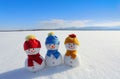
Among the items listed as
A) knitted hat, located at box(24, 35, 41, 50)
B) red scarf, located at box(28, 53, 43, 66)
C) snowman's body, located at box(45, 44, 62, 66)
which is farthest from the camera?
snowman's body, located at box(45, 44, 62, 66)

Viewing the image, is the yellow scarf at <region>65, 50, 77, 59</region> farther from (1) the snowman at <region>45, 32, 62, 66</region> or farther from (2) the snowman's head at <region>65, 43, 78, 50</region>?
(1) the snowman at <region>45, 32, 62, 66</region>

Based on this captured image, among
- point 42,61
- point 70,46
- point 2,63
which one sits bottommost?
point 2,63

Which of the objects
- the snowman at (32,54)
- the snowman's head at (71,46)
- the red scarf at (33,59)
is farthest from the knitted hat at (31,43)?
the snowman's head at (71,46)

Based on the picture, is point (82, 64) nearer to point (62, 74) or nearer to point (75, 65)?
point (75, 65)

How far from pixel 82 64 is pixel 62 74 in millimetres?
833

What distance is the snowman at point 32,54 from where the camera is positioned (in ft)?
12.2

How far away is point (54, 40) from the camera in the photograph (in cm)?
390

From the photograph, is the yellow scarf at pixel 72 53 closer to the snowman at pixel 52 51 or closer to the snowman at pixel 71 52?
the snowman at pixel 71 52

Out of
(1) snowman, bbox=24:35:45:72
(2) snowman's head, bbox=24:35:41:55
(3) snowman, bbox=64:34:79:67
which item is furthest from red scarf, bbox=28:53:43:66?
(3) snowman, bbox=64:34:79:67

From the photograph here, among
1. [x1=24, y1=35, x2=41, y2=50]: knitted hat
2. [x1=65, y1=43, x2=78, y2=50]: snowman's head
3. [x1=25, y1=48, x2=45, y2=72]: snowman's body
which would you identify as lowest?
[x1=25, y1=48, x2=45, y2=72]: snowman's body

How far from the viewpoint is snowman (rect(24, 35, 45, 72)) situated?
3.72m

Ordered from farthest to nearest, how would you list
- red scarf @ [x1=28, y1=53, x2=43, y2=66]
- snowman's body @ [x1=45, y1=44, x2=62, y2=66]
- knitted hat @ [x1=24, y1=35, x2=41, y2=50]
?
1. snowman's body @ [x1=45, y1=44, x2=62, y2=66]
2. red scarf @ [x1=28, y1=53, x2=43, y2=66]
3. knitted hat @ [x1=24, y1=35, x2=41, y2=50]

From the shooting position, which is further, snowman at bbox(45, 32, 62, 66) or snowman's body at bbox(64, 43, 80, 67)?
snowman's body at bbox(64, 43, 80, 67)

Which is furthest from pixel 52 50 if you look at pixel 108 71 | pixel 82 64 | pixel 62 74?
pixel 108 71
